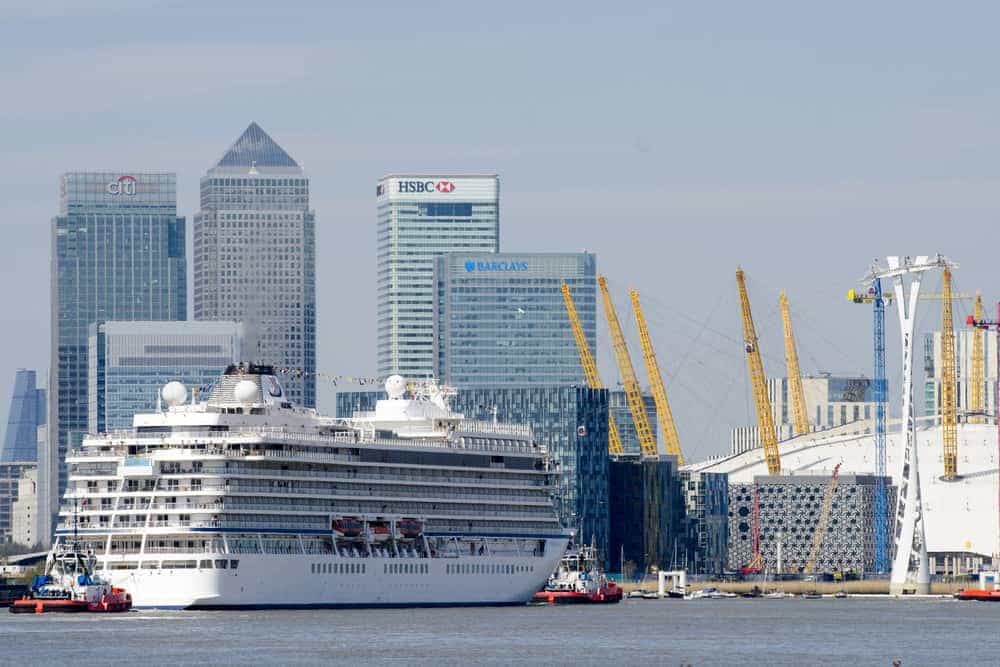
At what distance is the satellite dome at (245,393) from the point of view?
17750 cm

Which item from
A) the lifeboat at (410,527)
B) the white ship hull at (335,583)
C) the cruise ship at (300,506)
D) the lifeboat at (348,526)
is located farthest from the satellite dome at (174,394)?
the lifeboat at (410,527)

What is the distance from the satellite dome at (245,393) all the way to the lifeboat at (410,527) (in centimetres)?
1395

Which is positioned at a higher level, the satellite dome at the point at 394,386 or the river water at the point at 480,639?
the satellite dome at the point at 394,386

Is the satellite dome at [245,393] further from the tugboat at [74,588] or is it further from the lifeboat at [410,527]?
the tugboat at [74,588]

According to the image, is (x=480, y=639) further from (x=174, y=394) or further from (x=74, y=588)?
(x=174, y=394)

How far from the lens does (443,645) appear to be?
141 m

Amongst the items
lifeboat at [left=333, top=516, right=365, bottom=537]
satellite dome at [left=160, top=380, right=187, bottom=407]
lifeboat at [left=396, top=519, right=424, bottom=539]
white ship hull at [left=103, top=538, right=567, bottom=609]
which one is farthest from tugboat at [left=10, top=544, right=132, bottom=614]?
lifeboat at [left=396, top=519, right=424, bottom=539]

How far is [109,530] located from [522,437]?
125 ft

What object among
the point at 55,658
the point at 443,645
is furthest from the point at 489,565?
the point at 55,658

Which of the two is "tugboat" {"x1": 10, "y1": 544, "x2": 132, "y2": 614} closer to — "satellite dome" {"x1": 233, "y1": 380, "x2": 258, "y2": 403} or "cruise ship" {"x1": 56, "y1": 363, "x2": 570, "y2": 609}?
"cruise ship" {"x1": 56, "y1": 363, "x2": 570, "y2": 609}

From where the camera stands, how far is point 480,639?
481 ft

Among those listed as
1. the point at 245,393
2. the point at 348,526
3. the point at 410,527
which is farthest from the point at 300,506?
the point at 410,527

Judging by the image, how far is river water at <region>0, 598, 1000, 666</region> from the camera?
133 meters

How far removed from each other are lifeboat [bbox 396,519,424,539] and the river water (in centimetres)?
593
